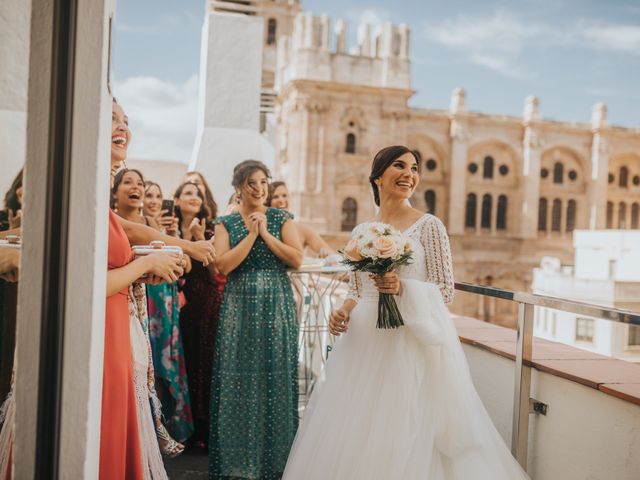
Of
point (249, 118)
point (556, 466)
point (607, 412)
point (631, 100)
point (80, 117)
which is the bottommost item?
point (556, 466)

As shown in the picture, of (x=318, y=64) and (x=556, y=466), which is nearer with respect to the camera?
(x=556, y=466)

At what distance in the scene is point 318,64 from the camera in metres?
33.5

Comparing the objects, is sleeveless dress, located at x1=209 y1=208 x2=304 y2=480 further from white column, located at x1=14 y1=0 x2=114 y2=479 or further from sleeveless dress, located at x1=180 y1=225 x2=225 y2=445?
white column, located at x1=14 y1=0 x2=114 y2=479

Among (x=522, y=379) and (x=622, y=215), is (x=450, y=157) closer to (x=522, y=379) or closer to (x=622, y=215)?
(x=622, y=215)

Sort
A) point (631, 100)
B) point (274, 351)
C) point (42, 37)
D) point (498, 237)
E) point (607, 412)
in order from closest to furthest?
point (42, 37)
point (607, 412)
point (274, 351)
point (498, 237)
point (631, 100)

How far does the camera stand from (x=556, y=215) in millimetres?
41219

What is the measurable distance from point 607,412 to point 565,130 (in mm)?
41927

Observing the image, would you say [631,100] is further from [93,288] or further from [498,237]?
[93,288]

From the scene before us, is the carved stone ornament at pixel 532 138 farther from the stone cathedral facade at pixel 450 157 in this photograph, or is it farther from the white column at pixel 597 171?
the white column at pixel 597 171

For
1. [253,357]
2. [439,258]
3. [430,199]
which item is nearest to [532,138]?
[430,199]

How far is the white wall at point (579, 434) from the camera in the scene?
2.38 m

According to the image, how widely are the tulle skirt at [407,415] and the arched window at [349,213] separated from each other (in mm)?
32487

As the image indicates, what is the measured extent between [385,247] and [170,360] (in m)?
1.94

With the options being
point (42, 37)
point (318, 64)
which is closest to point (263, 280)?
point (42, 37)
